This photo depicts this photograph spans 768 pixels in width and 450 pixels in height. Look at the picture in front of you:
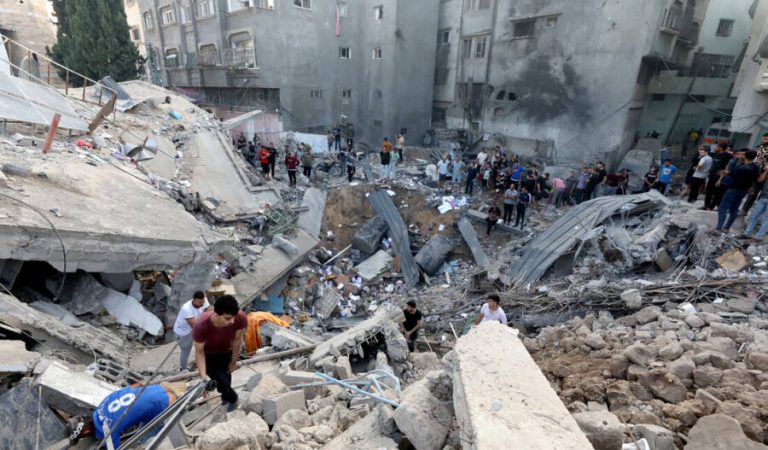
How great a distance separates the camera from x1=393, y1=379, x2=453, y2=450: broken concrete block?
6.98ft

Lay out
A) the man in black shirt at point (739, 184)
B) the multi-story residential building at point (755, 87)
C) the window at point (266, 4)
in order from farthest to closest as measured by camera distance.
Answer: the window at point (266, 4), the multi-story residential building at point (755, 87), the man in black shirt at point (739, 184)

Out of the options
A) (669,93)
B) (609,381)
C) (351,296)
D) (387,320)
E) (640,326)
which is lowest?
(351,296)

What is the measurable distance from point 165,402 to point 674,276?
21.7 ft

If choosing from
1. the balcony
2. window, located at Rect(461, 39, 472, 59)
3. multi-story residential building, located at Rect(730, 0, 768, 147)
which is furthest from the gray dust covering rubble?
window, located at Rect(461, 39, 472, 59)

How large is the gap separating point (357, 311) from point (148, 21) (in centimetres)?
2670

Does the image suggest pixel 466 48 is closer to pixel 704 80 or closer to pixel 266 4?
pixel 266 4

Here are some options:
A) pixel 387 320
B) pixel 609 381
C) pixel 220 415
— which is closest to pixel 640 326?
pixel 609 381

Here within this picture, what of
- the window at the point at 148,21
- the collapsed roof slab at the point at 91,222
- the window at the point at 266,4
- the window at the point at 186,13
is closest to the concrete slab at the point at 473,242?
the collapsed roof slab at the point at 91,222

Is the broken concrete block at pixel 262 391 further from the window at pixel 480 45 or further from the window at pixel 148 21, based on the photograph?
the window at pixel 148 21

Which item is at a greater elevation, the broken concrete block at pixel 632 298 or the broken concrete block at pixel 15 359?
the broken concrete block at pixel 15 359

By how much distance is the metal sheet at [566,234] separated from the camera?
761cm

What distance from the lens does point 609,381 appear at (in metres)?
3.04

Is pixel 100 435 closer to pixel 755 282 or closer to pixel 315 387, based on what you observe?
pixel 315 387

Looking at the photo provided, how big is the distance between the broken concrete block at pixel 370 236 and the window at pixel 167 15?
1939 centimetres
